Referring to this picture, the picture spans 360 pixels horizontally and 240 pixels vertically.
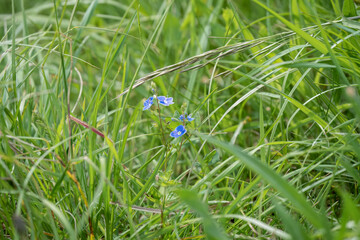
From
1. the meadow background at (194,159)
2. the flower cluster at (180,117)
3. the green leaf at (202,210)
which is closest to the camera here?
the green leaf at (202,210)

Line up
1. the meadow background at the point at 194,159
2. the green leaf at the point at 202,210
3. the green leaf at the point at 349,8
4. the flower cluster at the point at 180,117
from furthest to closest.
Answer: the green leaf at the point at 349,8 → the flower cluster at the point at 180,117 → the meadow background at the point at 194,159 → the green leaf at the point at 202,210

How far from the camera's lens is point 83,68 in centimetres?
298

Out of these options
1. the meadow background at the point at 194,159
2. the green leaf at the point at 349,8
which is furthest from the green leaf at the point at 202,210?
the green leaf at the point at 349,8

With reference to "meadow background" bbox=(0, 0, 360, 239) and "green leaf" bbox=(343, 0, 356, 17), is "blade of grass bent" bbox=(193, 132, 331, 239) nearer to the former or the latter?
"meadow background" bbox=(0, 0, 360, 239)

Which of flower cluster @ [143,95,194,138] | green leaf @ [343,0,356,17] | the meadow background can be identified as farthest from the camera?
green leaf @ [343,0,356,17]

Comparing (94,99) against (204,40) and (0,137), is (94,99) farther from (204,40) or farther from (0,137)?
(204,40)

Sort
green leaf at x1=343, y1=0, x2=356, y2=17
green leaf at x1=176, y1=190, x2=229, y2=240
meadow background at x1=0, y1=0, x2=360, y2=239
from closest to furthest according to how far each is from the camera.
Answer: green leaf at x1=176, y1=190, x2=229, y2=240
meadow background at x1=0, y1=0, x2=360, y2=239
green leaf at x1=343, y1=0, x2=356, y2=17

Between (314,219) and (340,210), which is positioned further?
(340,210)

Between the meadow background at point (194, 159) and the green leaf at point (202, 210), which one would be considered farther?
the meadow background at point (194, 159)

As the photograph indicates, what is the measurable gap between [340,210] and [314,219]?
70 cm

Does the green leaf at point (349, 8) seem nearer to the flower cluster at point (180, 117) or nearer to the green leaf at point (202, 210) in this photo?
the flower cluster at point (180, 117)

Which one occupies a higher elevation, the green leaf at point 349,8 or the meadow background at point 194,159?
the green leaf at point 349,8

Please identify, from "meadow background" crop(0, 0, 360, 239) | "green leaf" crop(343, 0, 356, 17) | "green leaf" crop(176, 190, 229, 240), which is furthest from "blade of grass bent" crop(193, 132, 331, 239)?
"green leaf" crop(343, 0, 356, 17)

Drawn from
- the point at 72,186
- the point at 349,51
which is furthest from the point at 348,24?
the point at 72,186
